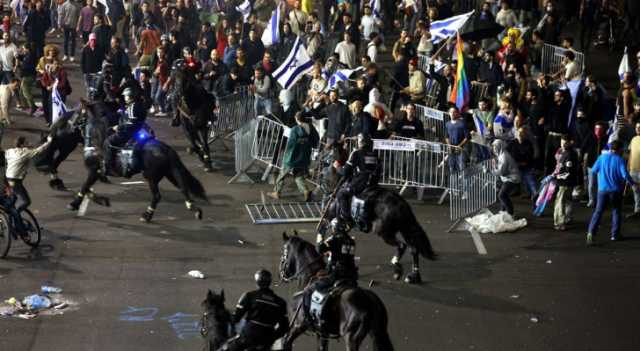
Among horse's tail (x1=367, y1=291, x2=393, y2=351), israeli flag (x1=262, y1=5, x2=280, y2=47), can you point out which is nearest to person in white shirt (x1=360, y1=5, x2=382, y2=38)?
israeli flag (x1=262, y1=5, x2=280, y2=47)

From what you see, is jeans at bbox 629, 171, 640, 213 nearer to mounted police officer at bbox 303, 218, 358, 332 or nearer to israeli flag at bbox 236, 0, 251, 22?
mounted police officer at bbox 303, 218, 358, 332

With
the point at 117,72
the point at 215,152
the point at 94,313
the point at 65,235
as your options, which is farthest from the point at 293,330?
the point at 117,72

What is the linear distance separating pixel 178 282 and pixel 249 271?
1101mm

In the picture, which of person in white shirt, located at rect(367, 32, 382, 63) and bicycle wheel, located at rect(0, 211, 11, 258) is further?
person in white shirt, located at rect(367, 32, 382, 63)

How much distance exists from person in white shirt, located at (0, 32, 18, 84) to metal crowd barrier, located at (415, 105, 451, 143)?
9418 mm

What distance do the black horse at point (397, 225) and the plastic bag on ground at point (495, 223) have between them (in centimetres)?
263

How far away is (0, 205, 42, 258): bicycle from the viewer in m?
16.8

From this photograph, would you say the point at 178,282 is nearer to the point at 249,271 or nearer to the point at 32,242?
the point at 249,271

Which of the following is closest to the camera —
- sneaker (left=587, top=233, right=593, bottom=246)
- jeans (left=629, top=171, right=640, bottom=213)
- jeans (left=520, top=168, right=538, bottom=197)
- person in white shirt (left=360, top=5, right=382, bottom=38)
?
sneaker (left=587, top=233, right=593, bottom=246)

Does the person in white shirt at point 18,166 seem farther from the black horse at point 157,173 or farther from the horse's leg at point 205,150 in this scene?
the horse's leg at point 205,150

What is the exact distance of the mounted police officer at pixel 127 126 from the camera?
1978 centimetres

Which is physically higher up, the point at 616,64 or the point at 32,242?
the point at 616,64

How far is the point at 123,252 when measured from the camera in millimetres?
17828

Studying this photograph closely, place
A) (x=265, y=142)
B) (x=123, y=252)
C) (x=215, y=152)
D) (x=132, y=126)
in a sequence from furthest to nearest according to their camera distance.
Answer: (x=215, y=152)
(x=265, y=142)
(x=132, y=126)
(x=123, y=252)
